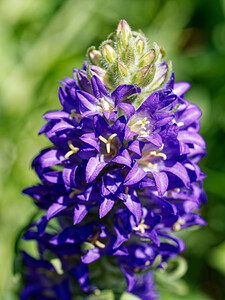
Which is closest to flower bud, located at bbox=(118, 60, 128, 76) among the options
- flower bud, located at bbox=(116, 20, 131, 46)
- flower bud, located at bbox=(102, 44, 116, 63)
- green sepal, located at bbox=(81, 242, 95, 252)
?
flower bud, located at bbox=(102, 44, 116, 63)

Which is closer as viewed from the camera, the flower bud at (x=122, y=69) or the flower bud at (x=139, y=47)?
the flower bud at (x=122, y=69)

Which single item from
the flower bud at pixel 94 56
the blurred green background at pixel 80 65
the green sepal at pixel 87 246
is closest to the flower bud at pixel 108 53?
the flower bud at pixel 94 56

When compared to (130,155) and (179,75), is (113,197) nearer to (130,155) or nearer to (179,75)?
(130,155)

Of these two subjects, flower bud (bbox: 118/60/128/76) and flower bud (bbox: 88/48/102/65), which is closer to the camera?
flower bud (bbox: 118/60/128/76)

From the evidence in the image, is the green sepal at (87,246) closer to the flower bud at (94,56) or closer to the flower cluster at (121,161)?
the flower cluster at (121,161)

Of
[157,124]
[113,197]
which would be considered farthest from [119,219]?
[157,124]

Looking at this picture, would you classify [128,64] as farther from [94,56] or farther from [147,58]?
[94,56]

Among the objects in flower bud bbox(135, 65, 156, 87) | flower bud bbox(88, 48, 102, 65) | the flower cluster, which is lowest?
the flower cluster

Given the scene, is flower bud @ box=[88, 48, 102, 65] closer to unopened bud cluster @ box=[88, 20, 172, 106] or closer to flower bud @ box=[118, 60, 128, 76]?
unopened bud cluster @ box=[88, 20, 172, 106]
